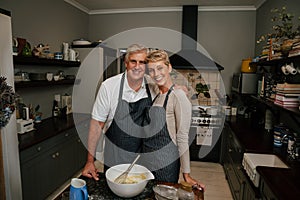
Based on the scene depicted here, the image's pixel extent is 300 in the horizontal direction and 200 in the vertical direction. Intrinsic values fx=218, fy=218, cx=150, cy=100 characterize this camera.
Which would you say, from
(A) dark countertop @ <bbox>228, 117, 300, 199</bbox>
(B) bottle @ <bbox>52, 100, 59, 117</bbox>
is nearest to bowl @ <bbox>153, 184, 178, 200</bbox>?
(A) dark countertop @ <bbox>228, 117, 300, 199</bbox>

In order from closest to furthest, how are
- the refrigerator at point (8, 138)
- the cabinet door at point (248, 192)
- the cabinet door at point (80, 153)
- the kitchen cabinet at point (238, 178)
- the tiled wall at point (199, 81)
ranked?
the refrigerator at point (8, 138), the cabinet door at point (248, 192), the kitchen cabinet at point (238, 178), the cabinet door at point (80, 153), the tiled wall at point (199, 81)

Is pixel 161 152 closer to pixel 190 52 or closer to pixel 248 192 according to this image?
pixel 248 192

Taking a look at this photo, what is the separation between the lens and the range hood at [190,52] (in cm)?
354

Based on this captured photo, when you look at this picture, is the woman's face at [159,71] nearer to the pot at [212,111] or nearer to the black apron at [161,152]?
the black apron at [161,152]

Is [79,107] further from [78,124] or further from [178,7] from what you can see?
[178,7]

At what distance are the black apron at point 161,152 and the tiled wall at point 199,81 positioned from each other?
2.61 m

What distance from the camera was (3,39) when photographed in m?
1.45

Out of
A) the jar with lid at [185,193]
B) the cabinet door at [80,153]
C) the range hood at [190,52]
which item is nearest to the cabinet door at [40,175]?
the cabinet door at [80,153]

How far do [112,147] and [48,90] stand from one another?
1.89 meters

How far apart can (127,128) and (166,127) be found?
34 centimetres

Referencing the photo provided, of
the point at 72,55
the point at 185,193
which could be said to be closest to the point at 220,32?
the point at 72,55

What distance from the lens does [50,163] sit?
7.60 ft

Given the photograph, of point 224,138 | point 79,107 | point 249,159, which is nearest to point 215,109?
point 224,138

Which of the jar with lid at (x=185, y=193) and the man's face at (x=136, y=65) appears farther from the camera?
the man's face at (x=136, y=65)
